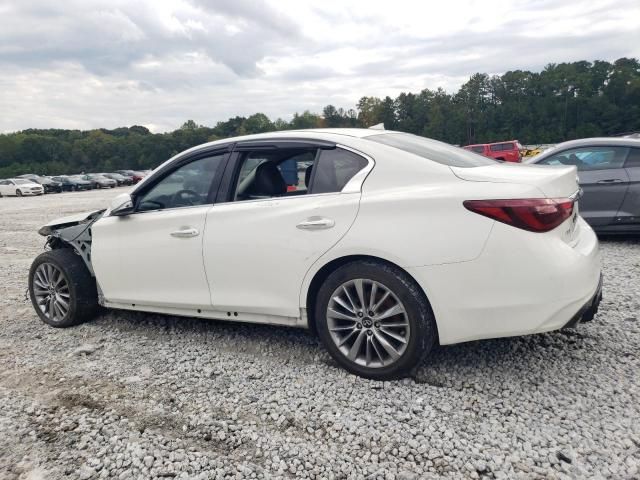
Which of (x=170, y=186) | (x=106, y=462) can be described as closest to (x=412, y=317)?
(x=106, y=462)

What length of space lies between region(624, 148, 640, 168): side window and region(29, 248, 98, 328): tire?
263 inches

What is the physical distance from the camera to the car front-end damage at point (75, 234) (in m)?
4.44

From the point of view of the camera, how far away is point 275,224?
330cm

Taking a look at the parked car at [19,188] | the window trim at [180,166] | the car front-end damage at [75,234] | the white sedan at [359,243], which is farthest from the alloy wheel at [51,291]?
the parked car at [19,188]

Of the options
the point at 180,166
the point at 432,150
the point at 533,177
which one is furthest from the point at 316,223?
the point at 180,166

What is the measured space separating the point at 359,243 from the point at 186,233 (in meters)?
1.42

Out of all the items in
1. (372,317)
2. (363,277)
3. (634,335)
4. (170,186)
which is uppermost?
(170,186)

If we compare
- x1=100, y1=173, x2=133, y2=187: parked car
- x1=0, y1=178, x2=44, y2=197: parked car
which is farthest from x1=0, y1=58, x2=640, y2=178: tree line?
x1=0, y1=178, x2=44, y2=197: parked car

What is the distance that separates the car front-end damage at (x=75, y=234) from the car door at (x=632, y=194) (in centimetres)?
640

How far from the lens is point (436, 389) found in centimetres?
300

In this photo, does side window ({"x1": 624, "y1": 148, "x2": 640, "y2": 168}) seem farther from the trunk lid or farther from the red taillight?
the red taillight

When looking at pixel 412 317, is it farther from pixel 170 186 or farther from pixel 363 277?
pixel 170 186

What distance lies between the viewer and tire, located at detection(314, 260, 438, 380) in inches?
115

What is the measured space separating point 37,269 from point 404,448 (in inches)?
150
